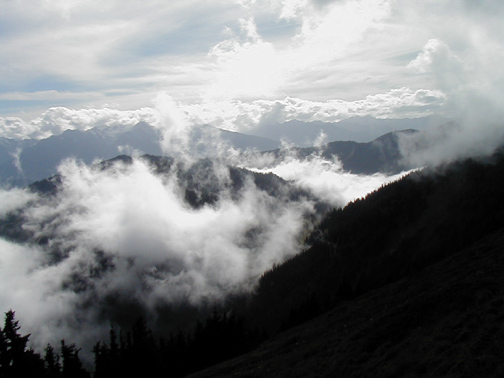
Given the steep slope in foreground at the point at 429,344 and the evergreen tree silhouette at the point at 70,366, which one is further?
the evergreen tree silhouette at the point at 70,366

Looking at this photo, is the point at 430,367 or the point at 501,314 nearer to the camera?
the point at 430,367

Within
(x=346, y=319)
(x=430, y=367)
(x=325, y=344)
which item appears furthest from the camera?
(x=346, y=319)

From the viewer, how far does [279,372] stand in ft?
128

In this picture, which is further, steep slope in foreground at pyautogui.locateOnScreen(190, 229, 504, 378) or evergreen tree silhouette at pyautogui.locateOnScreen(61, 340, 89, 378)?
evergreen tree silhouette at pyautogui.locateOnScreen(61, 340, 89, 378)

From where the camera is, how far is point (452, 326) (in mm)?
27734

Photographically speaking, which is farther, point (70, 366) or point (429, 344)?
point (70, 366)

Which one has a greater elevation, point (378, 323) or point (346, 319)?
point (378, 323)

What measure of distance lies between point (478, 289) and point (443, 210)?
180032 mm

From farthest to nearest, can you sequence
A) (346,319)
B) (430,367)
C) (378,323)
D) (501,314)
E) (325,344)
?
(346,319), (325,344), (378,323), (501,314), (430,367)

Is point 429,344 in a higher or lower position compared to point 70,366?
higher

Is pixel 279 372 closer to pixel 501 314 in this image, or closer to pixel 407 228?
pixel 501 314

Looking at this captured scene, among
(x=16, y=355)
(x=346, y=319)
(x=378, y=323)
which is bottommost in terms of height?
(x=346, y=319)

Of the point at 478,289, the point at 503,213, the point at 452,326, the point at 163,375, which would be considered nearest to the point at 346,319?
the point at 478,289

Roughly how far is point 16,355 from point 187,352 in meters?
55.4
